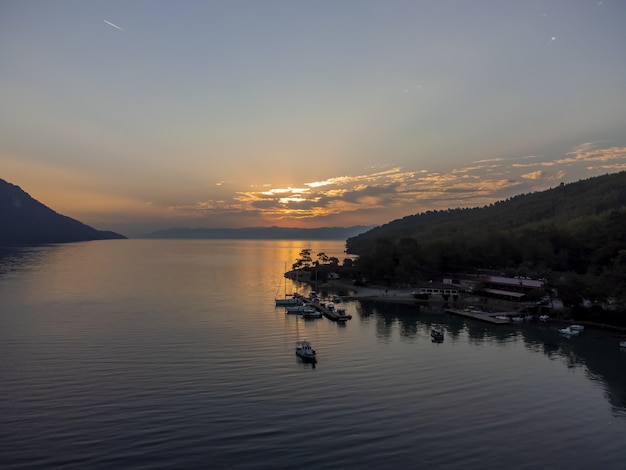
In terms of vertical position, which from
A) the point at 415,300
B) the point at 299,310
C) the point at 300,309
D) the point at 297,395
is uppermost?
the point at 415,300

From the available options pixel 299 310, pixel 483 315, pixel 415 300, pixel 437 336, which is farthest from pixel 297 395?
pixel 415 300

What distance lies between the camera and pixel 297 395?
23266 mm

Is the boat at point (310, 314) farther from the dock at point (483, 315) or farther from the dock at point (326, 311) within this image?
the dock at point (483, 315)

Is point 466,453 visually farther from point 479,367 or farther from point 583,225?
point 583,225

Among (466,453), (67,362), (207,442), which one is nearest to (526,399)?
(466,453)

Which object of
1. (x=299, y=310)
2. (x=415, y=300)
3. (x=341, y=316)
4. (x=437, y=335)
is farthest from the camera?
(x=415, y=300)

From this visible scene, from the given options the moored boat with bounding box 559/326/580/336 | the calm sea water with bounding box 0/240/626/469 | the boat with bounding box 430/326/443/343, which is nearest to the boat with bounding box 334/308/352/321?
the calm sea water with bounding box 0/240/626/469

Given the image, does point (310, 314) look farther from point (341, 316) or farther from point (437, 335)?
point (437, 335)

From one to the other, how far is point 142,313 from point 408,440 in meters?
37.3

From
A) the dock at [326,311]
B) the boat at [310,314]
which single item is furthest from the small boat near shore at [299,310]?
the dock at [326,311]

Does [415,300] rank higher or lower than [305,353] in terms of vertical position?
higher

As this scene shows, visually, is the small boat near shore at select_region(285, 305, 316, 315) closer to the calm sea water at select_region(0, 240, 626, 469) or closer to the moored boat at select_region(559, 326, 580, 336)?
the calm sea water at select_region(0, 240, 626, 469)

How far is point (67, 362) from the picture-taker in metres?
28.2

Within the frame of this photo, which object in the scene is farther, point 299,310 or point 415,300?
point 415,300
